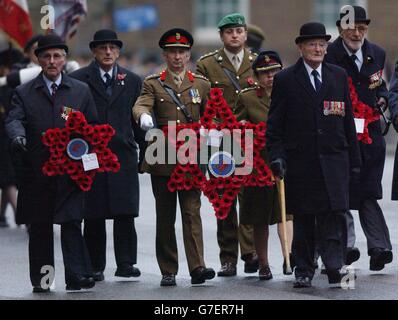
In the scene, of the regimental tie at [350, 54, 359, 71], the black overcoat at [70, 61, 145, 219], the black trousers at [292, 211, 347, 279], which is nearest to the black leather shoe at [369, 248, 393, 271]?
the black trousers at [292, 211, 347, 279]

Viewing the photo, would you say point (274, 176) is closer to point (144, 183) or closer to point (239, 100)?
point (239, 100)

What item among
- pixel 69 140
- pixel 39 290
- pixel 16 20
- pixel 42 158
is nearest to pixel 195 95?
pixel 69 140

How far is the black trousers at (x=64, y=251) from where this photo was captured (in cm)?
1293

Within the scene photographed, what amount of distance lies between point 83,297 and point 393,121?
2.77 m

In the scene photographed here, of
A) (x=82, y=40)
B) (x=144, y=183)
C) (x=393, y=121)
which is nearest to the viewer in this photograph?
(x=393, y=121)

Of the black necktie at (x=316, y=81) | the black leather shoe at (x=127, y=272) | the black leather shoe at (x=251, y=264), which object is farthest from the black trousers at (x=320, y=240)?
the black leather shoe at (x=127, y=272)

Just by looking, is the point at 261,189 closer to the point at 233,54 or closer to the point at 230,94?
the point at 230,94

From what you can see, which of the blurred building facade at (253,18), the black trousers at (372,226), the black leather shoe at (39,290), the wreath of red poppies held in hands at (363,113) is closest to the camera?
the black leather shoe at (39,290)

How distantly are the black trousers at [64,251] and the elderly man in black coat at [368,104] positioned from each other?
85.2 inches

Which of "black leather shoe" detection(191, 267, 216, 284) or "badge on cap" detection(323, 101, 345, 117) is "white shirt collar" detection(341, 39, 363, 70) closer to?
"badge on cap" detection(323, 101, 345, 117)

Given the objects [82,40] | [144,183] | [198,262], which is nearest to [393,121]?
[198,262]

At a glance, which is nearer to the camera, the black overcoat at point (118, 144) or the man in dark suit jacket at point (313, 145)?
the man in dark suit jacket at point (313, 145)

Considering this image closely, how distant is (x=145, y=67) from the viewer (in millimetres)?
38781

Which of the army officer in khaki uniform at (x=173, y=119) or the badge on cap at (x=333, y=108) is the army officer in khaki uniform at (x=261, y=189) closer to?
the army officer in khaki uniform at (x=173, y=119)
